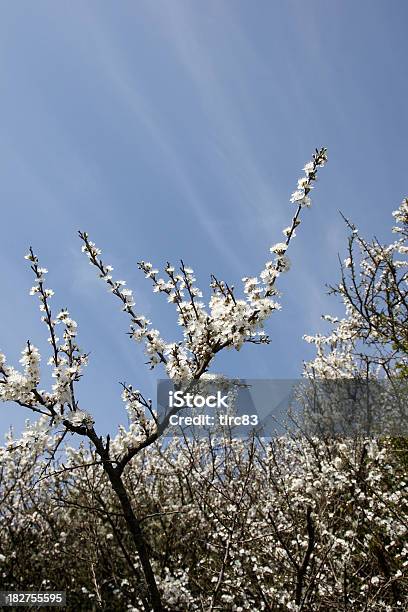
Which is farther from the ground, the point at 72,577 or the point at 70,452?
the point at 70,452

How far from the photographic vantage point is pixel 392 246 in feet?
26.7

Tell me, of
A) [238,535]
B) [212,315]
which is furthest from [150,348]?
[238,535]

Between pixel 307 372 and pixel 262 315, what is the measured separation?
25.0 feet

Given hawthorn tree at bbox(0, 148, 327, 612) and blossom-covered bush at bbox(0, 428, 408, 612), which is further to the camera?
Answer: blossom-covered bush at bbox(0, 428, 408, 612)

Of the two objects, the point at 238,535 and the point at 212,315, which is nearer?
the point at 212,315

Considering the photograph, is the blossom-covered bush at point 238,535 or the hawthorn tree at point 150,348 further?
the blossom-covered bush at point 238,535

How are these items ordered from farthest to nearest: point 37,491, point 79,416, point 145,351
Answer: point 37,491 < point 145,351 < point 79,416

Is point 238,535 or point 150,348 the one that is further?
point 238,535

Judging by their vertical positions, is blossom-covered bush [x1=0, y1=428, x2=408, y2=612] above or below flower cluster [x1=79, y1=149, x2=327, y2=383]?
below

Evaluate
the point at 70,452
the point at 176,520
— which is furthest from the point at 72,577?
the point at 70,452

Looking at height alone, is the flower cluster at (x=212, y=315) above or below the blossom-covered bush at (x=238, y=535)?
above

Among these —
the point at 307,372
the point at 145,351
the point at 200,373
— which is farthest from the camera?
the point at 307,372

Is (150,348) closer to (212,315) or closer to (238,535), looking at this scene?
(212,315)

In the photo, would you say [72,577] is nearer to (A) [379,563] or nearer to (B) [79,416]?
(A) [379,563]
